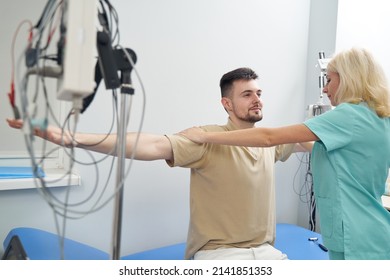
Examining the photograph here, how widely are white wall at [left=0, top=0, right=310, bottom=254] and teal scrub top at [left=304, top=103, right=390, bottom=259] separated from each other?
947mm

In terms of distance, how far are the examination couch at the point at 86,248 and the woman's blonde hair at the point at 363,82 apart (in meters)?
0.91

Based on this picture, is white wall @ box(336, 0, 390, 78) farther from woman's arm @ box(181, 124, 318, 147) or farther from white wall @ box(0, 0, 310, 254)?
woman's arm @ box(181, 124, 318, 147)

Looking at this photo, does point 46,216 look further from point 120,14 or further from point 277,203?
point 277,203

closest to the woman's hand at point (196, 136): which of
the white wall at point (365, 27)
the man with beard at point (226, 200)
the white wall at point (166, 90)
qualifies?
the man with beard at point (226, 200)

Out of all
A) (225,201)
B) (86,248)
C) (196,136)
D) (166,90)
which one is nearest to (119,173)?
(196,136)

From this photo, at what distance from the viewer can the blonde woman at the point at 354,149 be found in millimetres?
1101

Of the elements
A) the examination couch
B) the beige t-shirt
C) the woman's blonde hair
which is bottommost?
the examination couch

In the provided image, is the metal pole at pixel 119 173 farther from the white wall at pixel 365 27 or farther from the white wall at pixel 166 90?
the white wall at pixel 365 27

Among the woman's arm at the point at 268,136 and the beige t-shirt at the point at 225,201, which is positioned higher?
the woman's arm at the point at 268,136

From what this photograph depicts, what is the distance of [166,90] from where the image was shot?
185cm

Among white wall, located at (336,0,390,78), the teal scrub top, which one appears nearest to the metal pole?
the teal scrub top

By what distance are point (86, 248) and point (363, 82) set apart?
50.3 inches

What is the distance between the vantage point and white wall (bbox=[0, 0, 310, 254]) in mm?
1620

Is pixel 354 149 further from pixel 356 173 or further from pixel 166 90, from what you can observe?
pixel 166 90
